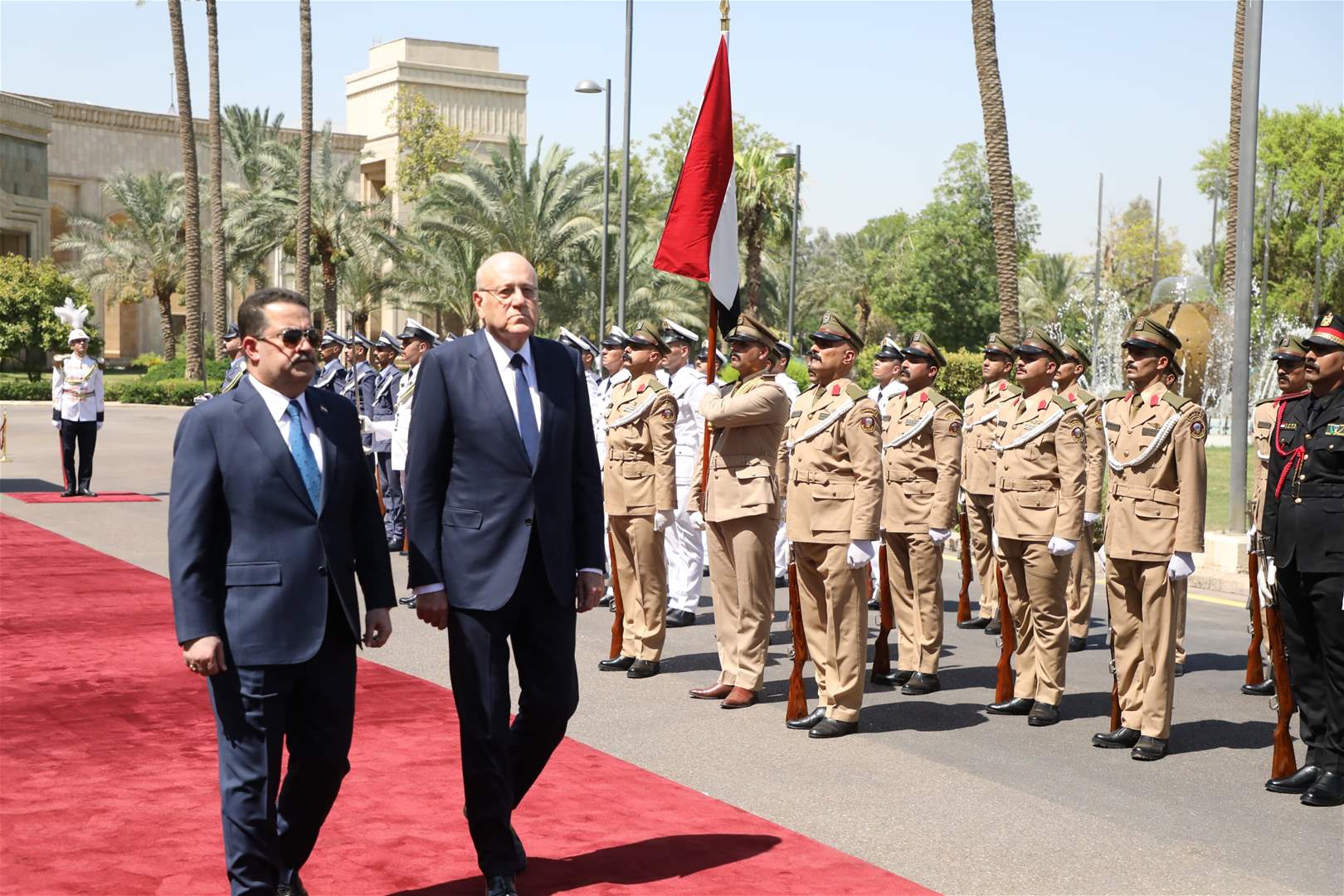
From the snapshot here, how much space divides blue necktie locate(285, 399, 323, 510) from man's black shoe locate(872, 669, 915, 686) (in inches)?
207

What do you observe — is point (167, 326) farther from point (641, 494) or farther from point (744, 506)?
point (744, 506)

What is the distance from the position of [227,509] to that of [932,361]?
6.68 m

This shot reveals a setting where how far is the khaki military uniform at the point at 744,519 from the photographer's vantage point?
8250 mm

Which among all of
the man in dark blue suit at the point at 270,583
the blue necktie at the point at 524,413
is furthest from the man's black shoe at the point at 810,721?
the man in dark blue suit at the point at 270,583

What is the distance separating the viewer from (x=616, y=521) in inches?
383

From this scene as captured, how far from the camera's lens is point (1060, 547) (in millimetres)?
8117

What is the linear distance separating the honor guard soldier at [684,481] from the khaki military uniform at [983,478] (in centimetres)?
211

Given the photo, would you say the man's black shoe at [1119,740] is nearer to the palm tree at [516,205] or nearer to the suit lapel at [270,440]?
the suit lapel at [270,440]

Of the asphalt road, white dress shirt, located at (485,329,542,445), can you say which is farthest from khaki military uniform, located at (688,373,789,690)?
white dress shirt, located at (485,329,542,445)

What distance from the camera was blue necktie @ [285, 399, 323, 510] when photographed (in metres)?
4.62

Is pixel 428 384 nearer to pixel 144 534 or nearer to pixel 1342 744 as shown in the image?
pixel 1342 744

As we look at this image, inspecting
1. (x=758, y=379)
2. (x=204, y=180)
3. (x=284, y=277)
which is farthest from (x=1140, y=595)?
(x=284, y=277)

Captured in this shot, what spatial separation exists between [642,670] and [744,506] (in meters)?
1.44

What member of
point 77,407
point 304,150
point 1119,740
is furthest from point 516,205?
point 1119,740
